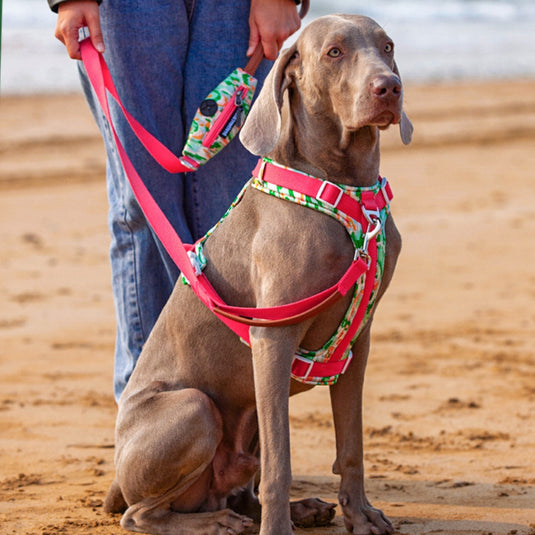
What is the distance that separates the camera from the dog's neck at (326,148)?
301 centimetres

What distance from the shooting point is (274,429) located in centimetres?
295

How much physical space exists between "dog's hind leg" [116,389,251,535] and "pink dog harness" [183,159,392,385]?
0.31 m

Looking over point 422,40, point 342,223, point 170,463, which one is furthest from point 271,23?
point 422,40

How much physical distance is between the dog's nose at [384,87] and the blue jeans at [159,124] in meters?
0.94

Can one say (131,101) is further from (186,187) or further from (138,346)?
(138,346)

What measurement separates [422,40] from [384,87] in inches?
1019

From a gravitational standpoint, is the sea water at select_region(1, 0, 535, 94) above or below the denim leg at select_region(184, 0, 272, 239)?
below

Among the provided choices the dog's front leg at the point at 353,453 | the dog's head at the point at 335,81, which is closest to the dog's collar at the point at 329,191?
the dog's head at the point at 335,81

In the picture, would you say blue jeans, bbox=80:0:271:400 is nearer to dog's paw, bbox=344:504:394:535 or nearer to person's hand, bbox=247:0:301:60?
person's hand, bbox=247:0:301:60

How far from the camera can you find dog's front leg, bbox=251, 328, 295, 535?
2.94m

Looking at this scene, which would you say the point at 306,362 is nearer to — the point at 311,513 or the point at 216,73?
the point at 311,513

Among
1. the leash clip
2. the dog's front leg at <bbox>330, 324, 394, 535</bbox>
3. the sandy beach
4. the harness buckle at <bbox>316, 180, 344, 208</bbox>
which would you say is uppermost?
the harness buckle at <bbox>316, 180, 344, 208</bbox>

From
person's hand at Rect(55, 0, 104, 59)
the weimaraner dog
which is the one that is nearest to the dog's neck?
the weimaraner dog

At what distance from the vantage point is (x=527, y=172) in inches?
452
